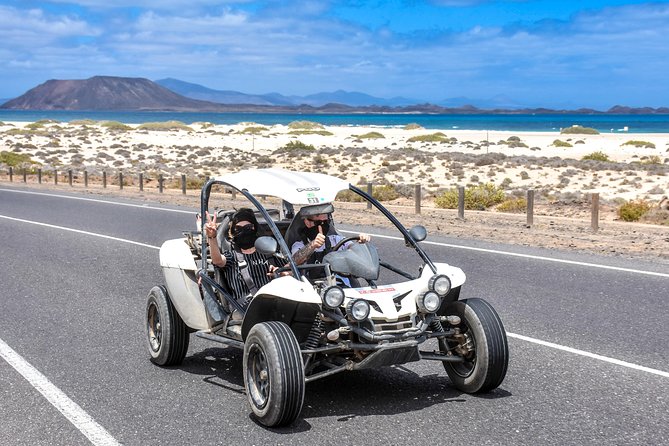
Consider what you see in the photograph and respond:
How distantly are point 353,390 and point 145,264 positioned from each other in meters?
7.82

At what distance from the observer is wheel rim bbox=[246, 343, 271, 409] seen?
5.85 metres

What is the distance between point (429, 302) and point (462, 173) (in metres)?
36.7

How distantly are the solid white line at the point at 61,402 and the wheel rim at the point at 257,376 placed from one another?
93cm

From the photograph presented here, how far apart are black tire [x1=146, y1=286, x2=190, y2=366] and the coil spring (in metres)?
1.73

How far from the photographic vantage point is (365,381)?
7.05 meters

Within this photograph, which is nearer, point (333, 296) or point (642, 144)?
point (333, 296)

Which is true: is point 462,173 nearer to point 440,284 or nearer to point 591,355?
point 591,355

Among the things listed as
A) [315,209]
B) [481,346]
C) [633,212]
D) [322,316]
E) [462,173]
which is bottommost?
[633,212]

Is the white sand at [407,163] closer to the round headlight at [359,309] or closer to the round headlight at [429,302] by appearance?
the round headlight at [429,302]

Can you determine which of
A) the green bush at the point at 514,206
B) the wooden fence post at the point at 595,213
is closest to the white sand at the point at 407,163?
the green bush at the point at 514,206

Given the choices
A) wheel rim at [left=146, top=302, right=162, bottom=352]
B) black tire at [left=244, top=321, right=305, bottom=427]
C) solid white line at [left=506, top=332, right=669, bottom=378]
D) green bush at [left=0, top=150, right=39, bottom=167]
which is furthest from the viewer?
green bush at [left=0, top=150, right=39, bottom=167]

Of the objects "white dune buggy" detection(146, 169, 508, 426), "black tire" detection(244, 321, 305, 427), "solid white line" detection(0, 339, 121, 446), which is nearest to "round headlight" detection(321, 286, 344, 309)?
"white dune buggy" detection(146, 169, 508, 426)

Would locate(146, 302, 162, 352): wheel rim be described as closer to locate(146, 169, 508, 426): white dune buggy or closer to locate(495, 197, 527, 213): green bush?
locate(146, 169, 508, 426): white dune buggy

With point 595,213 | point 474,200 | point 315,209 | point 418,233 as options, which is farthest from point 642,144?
point 315,209
